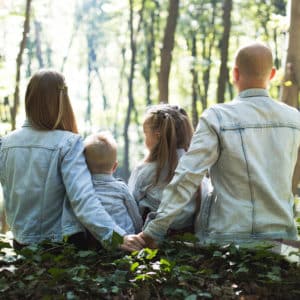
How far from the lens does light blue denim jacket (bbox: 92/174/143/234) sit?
159 inches

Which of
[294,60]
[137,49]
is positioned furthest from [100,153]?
[137,49]

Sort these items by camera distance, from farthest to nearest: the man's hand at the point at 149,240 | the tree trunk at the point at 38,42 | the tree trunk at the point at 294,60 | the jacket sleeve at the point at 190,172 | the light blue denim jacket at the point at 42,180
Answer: the tree trunk at the point at 38,42, the tree trunk at the point at 294,60, the light blue denim jacket at the point at 42,180, the man's hand at the point at 149,240, the jacket sleeve at the point at 190,172

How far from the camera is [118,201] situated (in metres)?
4.05

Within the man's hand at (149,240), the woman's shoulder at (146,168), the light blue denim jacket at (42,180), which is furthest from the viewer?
the woman's shoulder at (146,168)

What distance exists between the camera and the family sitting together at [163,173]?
3588 mm

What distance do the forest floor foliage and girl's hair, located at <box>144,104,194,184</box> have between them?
87 cm


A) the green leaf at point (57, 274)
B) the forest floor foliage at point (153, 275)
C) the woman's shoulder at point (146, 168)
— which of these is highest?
the woman's shoulder at point (146, 168)

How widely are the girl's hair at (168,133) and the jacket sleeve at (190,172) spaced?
60 cm

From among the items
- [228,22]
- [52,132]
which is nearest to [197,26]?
[228,22]

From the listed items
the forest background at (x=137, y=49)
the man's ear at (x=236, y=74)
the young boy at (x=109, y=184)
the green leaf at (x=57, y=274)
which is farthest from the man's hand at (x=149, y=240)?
the forest background at (x=137, y=49)

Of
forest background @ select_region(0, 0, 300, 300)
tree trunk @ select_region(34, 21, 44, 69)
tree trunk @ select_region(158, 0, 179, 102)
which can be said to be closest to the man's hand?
forest background @ select_region(0, 0, 300, 300)

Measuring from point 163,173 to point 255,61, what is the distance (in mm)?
1070

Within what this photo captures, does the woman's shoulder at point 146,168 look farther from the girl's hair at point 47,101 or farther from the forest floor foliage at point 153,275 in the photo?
the forest floor foliage at point 153,275

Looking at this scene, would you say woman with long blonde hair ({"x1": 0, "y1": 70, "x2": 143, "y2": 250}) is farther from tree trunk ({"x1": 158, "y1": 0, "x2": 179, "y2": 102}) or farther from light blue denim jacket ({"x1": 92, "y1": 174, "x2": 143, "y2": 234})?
tree trunk ({"x1": 158, "y1": 0, "x2": 179, "y2": 102})
